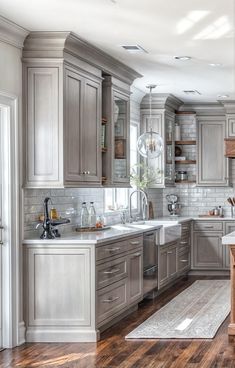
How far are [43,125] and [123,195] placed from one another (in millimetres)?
3198

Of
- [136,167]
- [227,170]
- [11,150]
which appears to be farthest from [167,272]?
[11,150]

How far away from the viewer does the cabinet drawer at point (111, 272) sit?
19.4 ft

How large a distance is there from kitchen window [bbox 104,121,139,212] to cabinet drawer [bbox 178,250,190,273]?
0.95 m

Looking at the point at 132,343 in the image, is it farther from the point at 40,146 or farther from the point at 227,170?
the point at 227,170

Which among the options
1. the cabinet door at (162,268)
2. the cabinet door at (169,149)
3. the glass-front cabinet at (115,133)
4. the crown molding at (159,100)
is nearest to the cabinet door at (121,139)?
the glass-front cabinet at (115,133)

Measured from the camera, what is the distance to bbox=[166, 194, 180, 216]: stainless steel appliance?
34.1 ft

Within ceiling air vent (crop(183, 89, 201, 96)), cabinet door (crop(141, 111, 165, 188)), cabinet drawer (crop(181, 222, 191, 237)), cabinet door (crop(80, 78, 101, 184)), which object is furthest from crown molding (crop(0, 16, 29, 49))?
cabinet drawer (crop(181, 222, 191, 237))

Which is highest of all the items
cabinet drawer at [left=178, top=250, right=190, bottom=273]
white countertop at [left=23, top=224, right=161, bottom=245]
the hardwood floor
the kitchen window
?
the kitchen window

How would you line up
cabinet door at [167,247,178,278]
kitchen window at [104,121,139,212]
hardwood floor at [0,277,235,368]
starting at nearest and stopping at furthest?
hardwood floor at [0,277,235,368], kitchen window at [104,121,139,212], cabinet door at [167,247,178,278]

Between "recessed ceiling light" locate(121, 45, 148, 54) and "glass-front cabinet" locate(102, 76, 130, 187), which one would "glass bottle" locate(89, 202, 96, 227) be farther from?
"recessed ceiling light" locate(121, 45, 148, 54)

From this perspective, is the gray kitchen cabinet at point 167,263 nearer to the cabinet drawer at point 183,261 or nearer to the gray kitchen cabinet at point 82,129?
the cabinet drawer at point 183,261

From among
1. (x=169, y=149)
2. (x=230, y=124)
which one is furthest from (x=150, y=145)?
(x=230, y=124)

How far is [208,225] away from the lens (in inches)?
398

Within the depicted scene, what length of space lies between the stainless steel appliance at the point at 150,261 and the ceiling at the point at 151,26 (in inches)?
75.9
